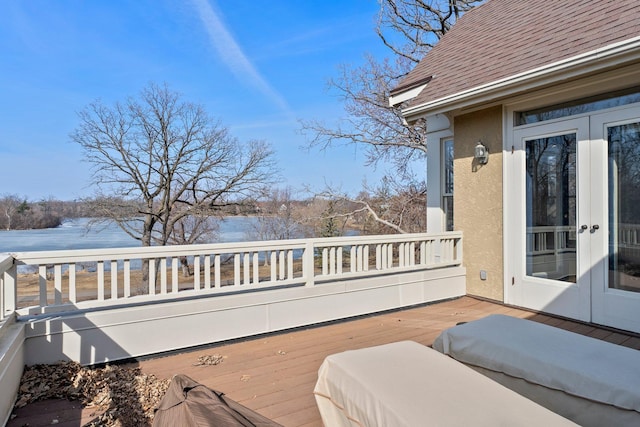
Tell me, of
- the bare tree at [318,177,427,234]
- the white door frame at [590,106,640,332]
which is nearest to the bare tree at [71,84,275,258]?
the bare tree at [318,177,427,234]

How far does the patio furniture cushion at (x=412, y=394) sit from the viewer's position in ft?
4.40

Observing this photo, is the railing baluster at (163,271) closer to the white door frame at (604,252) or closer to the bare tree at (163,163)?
the white door frame at (604,252)

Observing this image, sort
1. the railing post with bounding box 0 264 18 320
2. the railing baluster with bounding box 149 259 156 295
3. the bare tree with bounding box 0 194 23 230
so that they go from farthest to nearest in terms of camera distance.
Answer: the bare tree with bounding box 0 194 23 230 < the railing baluster with bounding box 149 259 156 295 < the railing post with bounding box 0 264 18 320

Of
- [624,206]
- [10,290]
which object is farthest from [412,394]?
[624,206]

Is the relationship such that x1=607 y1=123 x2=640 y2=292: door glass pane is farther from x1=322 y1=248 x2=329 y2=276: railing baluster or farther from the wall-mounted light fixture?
x1=322 y1=248 x2=329 y2=276: railing baluster

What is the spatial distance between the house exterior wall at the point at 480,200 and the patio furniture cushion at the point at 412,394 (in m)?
3.22

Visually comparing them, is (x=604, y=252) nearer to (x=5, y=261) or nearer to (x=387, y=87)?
(x=5, y=261)

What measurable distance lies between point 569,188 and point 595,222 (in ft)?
1.54

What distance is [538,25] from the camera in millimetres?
4480

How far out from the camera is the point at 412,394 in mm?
1525

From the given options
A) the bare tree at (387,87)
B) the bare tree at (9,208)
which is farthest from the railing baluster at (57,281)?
the bare tree at (9,208)

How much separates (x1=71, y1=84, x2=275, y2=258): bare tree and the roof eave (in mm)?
11327

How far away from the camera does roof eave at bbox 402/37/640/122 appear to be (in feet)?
10.4

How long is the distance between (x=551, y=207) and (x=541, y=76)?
58.8 inches
